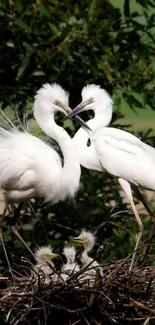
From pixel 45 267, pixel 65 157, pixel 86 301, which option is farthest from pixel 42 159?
pixel 86 301

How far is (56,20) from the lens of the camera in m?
8.47

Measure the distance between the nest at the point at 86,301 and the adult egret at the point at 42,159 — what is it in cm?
97

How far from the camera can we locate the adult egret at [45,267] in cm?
677

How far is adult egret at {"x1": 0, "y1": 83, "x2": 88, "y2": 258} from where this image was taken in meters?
7.55

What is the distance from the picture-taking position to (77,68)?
28.1 feet

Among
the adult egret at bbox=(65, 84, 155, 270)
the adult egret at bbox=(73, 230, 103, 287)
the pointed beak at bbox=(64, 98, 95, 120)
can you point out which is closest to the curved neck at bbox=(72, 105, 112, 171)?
the adult egret at bbox=(65, 84, 155, 270)

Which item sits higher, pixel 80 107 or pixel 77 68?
pixel 80 107

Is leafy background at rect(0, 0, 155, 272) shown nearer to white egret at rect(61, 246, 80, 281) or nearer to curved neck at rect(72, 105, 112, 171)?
curved neck at rect(72, 105, 112, 171)

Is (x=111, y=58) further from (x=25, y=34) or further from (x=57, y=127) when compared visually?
(x=57, y=127)

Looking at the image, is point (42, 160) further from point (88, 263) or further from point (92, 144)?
point (88, 263)

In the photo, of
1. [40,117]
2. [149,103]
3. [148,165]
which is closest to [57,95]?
[40,117]

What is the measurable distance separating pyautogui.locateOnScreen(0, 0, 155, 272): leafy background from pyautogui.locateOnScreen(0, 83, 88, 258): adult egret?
2.10 feet

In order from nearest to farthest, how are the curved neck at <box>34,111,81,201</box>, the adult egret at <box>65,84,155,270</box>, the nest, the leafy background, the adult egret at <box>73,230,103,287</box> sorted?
the nest → the adult egret at <box>73,230,103,287</box> → the curved neck at <box>34,111,81,201</box> → the adult egret at <box>65,84,155,270</box> → the leafy background

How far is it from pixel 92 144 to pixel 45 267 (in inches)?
38.5
